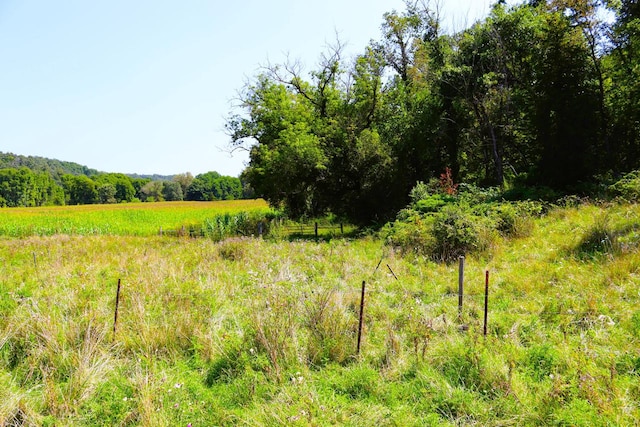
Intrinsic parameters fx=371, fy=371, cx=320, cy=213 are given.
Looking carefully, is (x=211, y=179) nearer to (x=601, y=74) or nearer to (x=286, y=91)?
(x=286, y=91)

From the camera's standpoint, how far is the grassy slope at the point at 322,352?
118 inches

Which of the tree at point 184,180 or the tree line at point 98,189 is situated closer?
the tree line at point 98,189

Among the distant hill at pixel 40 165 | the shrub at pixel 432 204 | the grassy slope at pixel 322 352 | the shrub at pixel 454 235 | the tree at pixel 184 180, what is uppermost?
the distant hill at pixel 40 165

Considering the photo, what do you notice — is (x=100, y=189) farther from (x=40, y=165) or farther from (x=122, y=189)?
(x=40, y=165)

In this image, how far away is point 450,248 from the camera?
9383mm

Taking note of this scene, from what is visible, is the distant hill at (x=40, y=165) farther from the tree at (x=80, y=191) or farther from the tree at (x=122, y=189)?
the tree at (x=80, y=191)

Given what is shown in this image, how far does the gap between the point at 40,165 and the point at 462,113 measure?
182596mm

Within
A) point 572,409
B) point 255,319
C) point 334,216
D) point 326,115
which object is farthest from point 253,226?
point 572,409

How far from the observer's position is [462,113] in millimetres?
19266

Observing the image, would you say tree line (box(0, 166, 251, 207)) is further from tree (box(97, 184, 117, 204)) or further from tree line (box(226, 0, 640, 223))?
tree line (box(226, 0, 640, 223))

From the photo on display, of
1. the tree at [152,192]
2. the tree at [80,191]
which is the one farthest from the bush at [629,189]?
the tree at [80,191]

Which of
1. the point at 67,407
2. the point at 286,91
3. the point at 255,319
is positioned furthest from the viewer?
the point at 286,91

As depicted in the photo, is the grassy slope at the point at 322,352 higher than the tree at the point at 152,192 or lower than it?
lower

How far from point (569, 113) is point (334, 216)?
488 inches
